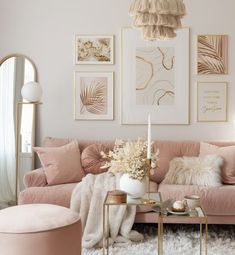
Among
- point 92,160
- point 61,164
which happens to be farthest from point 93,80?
point 61,164

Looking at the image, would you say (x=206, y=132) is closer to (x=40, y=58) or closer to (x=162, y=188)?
(x=162, y=188)

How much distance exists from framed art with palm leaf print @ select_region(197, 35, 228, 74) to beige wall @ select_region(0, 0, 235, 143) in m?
0.06

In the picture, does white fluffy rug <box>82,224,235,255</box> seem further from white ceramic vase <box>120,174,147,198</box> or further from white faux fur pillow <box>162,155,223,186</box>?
white ceramic vase <box>120,174,147,198</box>

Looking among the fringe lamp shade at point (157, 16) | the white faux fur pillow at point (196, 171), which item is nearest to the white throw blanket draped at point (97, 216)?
the white faux fur pillow at point (196, 171)

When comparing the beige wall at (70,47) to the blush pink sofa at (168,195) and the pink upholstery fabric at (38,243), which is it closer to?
the blush pink sofa at (168,195)

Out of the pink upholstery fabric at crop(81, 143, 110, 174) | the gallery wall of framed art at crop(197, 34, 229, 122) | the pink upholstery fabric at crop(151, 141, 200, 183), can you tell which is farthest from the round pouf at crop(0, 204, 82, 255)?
the gallery wall of framed art at crop(197, 34, 229, 122)

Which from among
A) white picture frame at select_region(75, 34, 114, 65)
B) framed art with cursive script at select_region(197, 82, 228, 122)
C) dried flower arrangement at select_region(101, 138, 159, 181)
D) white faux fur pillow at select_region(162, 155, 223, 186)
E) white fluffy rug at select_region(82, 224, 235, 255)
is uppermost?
white picture frame at select_region(75, 34, 114, 65)

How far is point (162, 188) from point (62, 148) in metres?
1.18

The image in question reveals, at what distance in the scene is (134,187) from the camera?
10.4 ft

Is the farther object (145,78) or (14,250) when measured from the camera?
(145,78)

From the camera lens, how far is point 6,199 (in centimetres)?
496

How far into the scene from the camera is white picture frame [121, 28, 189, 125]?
196 inches

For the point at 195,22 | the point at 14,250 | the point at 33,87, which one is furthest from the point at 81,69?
the point at 14,250

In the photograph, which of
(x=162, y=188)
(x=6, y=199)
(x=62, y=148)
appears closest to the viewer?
(x=162, y=188)
